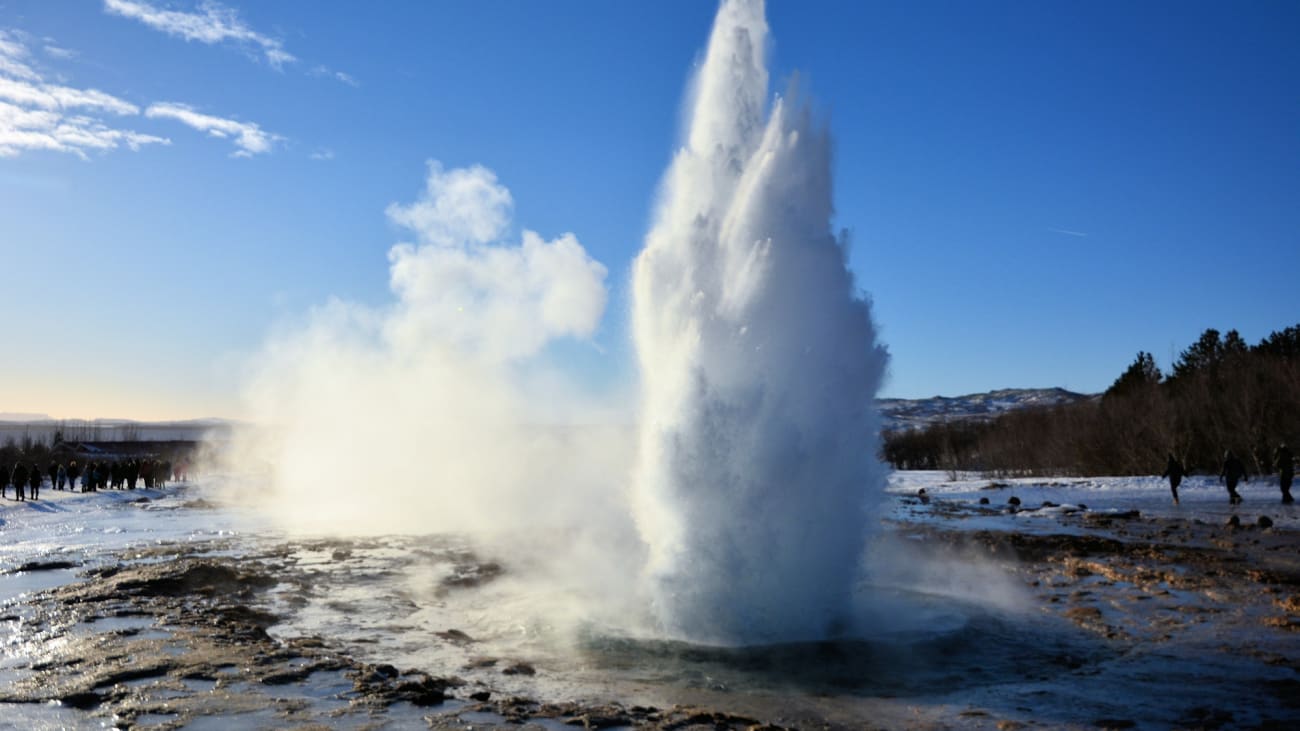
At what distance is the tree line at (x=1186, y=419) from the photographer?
151 ft

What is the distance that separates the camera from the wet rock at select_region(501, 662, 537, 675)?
9359mm

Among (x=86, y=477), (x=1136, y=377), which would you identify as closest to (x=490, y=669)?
(x=86, y=477)

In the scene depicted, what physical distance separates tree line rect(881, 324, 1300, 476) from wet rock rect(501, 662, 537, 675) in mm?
23106

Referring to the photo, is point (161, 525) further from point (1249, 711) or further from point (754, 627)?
point (1249, 711)

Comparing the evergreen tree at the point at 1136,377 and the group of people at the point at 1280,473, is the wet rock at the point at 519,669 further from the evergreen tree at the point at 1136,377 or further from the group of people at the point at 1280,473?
the evergreen tree at the point at 1136,377

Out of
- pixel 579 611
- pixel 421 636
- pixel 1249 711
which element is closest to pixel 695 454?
pixel 579 611

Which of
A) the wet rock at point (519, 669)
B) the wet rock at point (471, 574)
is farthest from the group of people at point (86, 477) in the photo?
the wet rock at point (519, 669)

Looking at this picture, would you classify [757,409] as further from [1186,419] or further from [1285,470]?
[1186,419]

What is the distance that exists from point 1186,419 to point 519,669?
52.3 metres

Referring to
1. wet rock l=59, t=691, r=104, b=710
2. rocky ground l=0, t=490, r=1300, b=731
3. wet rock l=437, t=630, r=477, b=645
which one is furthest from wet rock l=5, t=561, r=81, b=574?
wet rock l=59, t=691, r=104, b=710

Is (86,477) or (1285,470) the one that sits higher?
(1285,470)

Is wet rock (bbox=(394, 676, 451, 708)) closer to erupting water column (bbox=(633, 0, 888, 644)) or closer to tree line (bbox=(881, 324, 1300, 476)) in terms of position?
erupting water column (bbox=(633, 0, 888, 644))

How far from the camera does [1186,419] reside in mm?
49469

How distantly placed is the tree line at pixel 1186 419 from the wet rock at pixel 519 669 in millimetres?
23106
